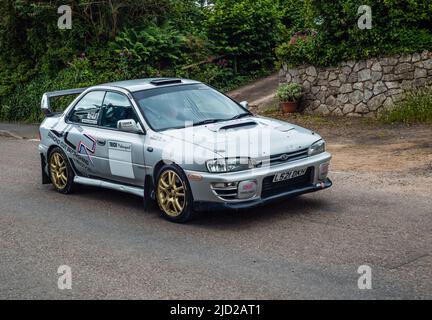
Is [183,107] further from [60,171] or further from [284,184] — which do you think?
[60,171]

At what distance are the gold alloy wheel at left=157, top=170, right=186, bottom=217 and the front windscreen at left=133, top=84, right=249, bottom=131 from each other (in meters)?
0.74

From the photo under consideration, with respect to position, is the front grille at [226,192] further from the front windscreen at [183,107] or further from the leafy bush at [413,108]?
the leafy bush at [413,108]

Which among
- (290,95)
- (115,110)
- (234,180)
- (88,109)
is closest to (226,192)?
(234,180)

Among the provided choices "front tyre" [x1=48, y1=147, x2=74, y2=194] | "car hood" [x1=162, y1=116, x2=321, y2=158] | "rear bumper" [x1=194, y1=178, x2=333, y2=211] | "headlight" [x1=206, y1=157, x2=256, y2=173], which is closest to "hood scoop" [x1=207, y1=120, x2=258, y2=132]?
"car hood" [x1=162, y1=116, x2=321, y2=158]

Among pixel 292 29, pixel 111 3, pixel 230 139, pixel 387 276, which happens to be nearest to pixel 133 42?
pixel 111 3

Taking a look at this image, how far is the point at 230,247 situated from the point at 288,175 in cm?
133

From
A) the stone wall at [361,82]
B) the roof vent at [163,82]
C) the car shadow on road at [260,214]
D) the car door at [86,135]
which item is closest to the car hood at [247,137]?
the car shadow on road at [260,214]

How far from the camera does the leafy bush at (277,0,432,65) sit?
51.0 feet

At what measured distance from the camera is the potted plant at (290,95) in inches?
690

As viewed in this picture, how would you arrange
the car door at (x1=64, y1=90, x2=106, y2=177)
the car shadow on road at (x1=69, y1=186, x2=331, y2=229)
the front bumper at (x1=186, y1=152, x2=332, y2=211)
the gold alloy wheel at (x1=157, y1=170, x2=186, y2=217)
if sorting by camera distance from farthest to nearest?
the car door at (x1=64, y1=90, x2=106, y2=177), the car shadow on road at (x1=69, y1=186, x2=331, y2=229), the gold alloy wheel at (x1=157, y1=170, x2=186, y2=217), the front bumper at (x1=186, y1=152, x2=332, y2=211)

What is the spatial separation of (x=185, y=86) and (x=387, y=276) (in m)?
4.55

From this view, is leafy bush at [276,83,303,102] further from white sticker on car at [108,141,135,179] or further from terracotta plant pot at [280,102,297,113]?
white sticker on car at [108,141,135,179]

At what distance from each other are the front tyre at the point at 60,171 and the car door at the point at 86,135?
184 mm
